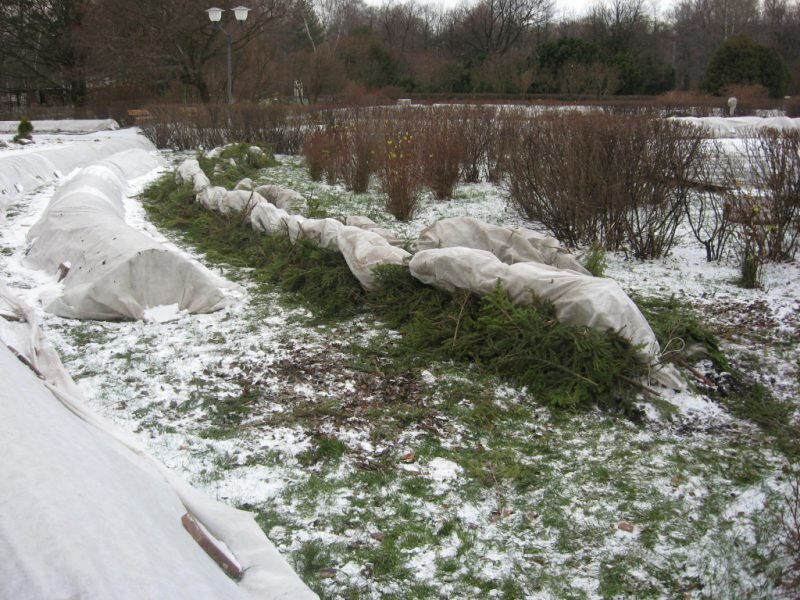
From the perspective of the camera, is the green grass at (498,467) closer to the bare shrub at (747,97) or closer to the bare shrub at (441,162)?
the bare shrub at (441,162)

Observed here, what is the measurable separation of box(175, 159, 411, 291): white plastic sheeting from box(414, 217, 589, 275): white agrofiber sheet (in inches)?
15.5

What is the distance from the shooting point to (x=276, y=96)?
26469 millimetres

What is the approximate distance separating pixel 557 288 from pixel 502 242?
1.27m

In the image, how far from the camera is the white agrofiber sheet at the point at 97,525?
1501 millimetres

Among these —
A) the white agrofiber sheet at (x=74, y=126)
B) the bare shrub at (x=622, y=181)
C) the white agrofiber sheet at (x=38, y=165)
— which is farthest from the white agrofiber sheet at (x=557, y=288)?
the white agrofiber sheet at (x=74, y=126)

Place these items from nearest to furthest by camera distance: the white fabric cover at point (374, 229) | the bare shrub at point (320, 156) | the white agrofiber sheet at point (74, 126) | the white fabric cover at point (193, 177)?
the white fabric cover at point (374, 229)
the white fabric cover at point (193, 177)
the bare shrub at point (320, 156)
the white agrofiber sheet at point (74, 126)

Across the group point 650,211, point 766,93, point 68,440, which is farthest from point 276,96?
point 68,440

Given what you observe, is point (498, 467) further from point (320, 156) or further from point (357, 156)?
point (320, 156)

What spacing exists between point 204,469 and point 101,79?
99.6ft

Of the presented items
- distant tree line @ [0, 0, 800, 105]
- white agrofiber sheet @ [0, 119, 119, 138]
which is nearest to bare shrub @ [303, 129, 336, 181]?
distant tree line @ [0, 0, 800, 105]

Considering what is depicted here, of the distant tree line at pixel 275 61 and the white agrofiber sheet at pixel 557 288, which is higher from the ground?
the distant tree line at pixel 275 61

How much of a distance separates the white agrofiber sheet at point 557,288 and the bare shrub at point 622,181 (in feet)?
7.91

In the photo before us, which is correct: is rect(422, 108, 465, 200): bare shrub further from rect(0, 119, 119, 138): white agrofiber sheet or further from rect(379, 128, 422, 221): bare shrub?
rect(0, 119, 119, 138): white agrofiber sheet

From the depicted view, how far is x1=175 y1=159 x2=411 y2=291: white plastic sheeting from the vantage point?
534 cm
